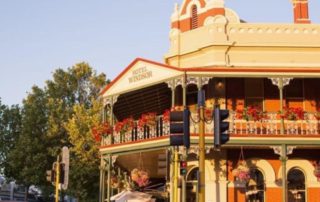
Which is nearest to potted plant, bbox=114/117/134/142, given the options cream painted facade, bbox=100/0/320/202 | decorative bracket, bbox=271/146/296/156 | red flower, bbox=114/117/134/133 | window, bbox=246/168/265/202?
red flower, bbox=114/117/134/133

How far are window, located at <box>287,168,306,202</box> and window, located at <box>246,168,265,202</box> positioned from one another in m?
1.20

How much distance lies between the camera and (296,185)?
2177 cm

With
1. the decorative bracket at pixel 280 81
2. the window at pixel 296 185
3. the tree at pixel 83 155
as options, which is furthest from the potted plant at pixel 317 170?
the tree at pixel 83 155

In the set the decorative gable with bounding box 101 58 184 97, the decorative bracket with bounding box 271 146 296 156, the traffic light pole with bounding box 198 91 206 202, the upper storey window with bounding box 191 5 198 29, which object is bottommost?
the traffic light pole with bounding box 198 91 206 202

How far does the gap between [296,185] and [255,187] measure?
176 cm

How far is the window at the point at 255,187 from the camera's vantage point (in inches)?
849

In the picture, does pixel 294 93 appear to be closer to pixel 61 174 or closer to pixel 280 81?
pixel 280 81

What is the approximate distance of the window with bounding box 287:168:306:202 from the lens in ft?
71.1

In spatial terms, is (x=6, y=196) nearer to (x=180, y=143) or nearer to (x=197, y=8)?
(x=197, y=8)

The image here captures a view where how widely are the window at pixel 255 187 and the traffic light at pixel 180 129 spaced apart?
11.5 m

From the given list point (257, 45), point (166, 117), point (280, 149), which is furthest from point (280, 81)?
point (166, 117)

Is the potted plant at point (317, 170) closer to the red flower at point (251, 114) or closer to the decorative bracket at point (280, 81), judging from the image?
the red flower at point (251, 114)

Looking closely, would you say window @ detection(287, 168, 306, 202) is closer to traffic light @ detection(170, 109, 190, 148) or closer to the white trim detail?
the white trim detail

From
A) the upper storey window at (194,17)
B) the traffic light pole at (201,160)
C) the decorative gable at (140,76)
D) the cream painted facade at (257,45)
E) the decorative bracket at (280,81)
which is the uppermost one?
the upper storey window at (194,17)
